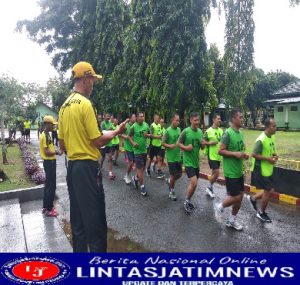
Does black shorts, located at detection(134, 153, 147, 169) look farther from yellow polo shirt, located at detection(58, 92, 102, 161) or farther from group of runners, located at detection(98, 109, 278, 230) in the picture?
yellow polo shirt, located at detection(58, 92, 102, 161)

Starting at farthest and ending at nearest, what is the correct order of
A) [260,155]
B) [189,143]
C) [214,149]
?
[214,149] < [189,143] < [260,155]

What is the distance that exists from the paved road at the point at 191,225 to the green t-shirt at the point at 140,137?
108cm

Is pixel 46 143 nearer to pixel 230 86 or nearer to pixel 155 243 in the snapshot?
pixel 155 243

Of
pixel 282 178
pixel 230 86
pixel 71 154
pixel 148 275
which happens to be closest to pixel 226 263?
pixel 148 275

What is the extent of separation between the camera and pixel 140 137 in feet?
28.6

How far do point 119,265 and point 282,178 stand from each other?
5607mm

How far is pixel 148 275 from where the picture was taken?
3.11 m

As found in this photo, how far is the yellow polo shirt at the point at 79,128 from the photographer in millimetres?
3133

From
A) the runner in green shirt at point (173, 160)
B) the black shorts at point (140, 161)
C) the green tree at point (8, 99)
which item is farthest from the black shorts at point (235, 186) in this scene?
the green tree at point (8, 99)

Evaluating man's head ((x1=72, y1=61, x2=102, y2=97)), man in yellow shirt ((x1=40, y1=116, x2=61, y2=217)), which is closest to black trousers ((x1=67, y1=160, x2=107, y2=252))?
man's head ((x1=72, y1=61, x2=102, y2=97))

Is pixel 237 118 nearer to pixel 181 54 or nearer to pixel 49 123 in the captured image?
pixel 49 123

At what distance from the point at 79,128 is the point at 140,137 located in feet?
18.2

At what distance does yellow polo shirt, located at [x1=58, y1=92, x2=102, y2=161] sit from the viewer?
313cm

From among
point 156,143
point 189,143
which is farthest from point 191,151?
point 156,143
